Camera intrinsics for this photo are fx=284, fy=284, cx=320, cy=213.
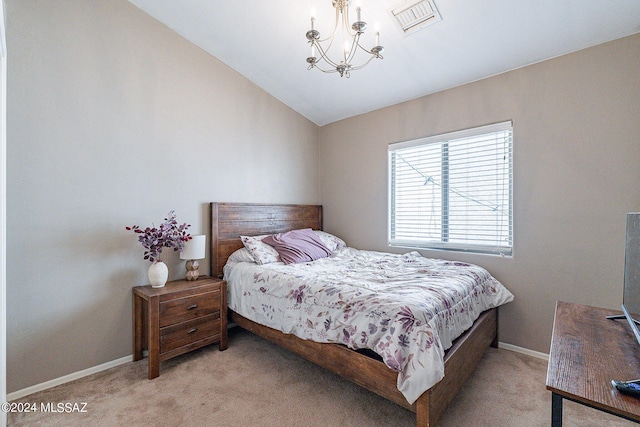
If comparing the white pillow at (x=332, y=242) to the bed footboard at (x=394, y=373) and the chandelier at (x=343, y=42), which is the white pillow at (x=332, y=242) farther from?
the chandelier at (x=343, y=42)

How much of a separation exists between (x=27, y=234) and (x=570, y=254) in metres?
3.95

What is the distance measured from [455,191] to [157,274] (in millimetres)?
2804

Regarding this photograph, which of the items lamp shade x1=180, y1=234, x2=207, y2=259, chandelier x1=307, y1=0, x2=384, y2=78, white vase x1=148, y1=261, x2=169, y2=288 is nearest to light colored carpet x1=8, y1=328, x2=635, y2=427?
white vase x1=148, y1=261, x2=169, y2=288

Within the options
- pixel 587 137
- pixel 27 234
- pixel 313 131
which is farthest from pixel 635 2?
pixel 27 234

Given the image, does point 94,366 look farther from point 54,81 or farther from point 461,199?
point 461,199

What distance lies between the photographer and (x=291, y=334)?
206cm

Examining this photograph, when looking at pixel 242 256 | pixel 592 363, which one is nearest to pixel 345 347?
pixel 592 363

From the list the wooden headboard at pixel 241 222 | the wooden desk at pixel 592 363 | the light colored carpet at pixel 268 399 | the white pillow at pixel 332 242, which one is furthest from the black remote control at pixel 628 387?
the wooden headboard at pixel 241 222

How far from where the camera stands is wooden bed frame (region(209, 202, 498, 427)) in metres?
1.48

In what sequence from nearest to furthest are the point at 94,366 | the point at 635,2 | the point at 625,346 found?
the point at 625,346
the point at 635,2
the point at 94,366

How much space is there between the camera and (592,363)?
1028 millimetres

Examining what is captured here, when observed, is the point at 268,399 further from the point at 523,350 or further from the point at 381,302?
the point at 523,350

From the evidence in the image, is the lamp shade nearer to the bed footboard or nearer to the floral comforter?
the floral comforter

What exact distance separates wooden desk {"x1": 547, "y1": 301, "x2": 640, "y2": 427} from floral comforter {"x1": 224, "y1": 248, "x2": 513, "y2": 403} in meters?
0.48
